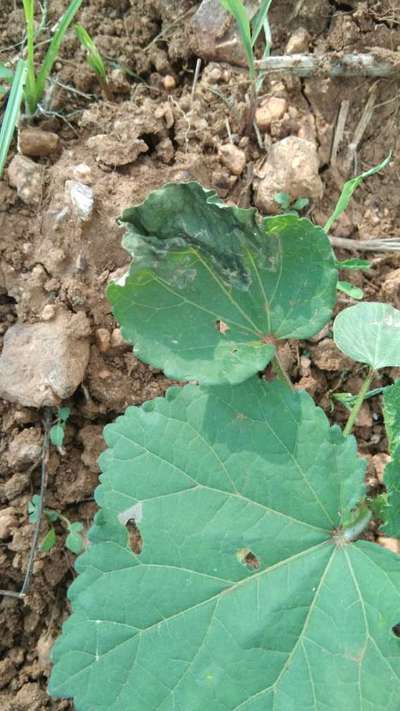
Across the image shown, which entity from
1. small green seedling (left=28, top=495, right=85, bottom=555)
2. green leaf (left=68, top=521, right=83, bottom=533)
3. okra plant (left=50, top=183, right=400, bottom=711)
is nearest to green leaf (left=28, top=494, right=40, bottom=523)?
small green seedling (left=28, top=495, right=85, bottom=555)

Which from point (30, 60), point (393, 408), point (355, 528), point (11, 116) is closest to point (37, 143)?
point (11, 116)

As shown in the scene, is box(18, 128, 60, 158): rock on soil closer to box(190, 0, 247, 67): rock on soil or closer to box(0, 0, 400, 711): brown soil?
box(0, 0, 400, 711): brown soil

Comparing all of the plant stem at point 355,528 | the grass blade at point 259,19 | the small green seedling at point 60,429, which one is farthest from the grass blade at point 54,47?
the plant stem at point 355,528

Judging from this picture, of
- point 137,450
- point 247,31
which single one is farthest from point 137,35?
point 137,450

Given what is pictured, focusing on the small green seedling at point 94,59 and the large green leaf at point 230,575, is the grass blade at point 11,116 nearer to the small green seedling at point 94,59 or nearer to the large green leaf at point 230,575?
the small green seedling at point 94,59

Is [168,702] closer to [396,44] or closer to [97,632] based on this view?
[97,632]
